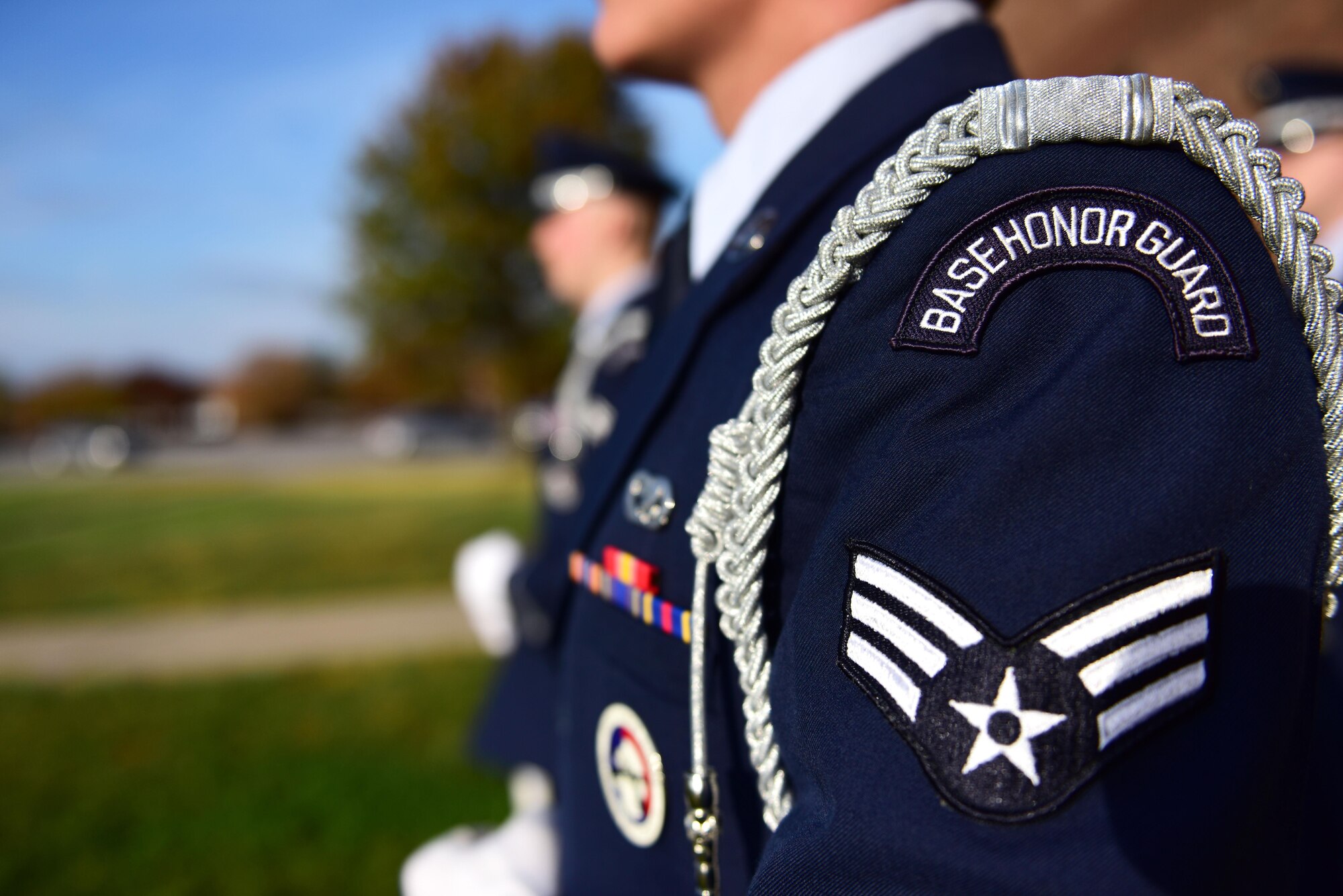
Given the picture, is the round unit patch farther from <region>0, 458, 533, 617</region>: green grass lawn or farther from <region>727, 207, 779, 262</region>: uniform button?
<region>0, 458, 533, 617</region>: green grass lawn

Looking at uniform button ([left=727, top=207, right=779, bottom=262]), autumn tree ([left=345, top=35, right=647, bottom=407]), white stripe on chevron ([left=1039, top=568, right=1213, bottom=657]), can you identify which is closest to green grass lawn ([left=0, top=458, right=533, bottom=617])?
autumn tree ([left=345, top=35, right=647, bottom=407])

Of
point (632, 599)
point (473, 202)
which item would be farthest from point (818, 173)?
point (473, 202)

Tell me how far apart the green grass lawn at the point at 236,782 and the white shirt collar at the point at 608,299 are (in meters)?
1.84

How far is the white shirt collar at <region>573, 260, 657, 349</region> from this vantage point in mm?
3496

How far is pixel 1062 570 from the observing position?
622 mm

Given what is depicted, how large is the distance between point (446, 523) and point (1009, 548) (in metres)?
10.9

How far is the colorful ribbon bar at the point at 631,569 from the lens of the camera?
948mm

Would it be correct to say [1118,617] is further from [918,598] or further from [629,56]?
[629,56]

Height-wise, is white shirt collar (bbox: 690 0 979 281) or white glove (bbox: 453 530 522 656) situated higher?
white shirt collar (bbox: 690 0 979 281)

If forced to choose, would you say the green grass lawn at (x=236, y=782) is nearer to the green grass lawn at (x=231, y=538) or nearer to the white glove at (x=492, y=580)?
the white glove at (x=492, y=580)

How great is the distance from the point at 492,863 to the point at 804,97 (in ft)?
3.03

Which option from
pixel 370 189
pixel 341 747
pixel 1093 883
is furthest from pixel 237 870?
pixel 370 189

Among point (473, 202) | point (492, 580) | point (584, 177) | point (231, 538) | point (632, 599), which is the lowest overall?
point (231, 538)

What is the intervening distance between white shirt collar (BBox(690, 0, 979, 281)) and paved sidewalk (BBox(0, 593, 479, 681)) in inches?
203
